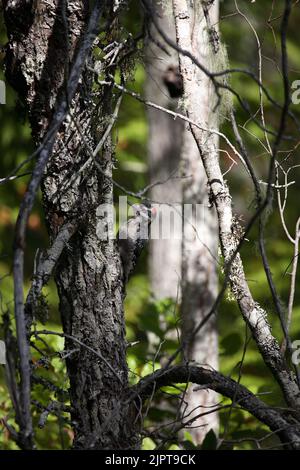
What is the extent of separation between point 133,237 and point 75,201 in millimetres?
349

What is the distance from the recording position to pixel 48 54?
109 inches

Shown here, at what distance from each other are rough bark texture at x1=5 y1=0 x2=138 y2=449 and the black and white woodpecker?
124mm

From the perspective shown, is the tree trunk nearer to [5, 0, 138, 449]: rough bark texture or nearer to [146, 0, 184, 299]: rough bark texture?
[146, 0, 184, 299]: rough bark texture

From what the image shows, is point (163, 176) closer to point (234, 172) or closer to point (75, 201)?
point (234, 172)

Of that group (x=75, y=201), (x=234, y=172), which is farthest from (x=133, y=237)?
(x=234, y=172)

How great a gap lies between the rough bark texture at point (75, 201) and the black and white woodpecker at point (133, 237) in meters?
0.12

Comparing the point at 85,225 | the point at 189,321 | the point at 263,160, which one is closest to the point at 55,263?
the point at 85,225

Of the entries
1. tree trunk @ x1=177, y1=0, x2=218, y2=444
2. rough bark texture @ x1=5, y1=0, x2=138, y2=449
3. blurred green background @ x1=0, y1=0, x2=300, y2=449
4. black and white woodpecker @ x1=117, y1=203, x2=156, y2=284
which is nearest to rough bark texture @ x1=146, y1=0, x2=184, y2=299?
blurred green background @ x1=0, y1=0, x2=300, y2=449

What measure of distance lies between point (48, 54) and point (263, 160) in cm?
495

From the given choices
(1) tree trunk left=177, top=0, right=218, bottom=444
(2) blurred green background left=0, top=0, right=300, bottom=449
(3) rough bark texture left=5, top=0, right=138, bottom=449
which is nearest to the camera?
(3) rough bark texture left=5, top=0, right=138, bottom=449

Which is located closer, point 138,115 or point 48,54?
point 48,54

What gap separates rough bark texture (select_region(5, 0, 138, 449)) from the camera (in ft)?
9.04
